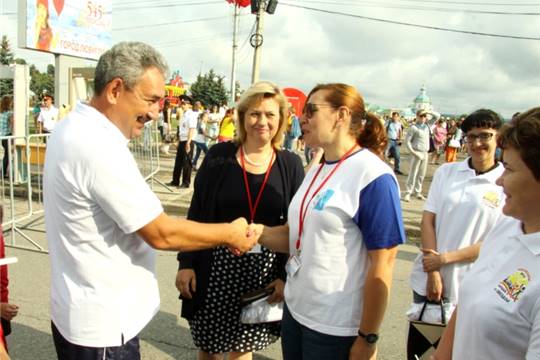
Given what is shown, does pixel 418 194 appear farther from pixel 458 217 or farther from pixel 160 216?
pixel 160 216

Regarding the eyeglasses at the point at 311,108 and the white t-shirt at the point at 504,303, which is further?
the eyeglasses at the point at 311,108

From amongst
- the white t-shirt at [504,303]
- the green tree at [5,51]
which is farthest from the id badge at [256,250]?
the green tree at [5,51]

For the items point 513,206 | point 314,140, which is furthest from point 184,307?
point 513,206

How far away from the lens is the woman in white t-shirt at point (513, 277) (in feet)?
4.17

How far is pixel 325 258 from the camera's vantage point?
182cm

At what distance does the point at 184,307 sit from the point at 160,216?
38.8 inches

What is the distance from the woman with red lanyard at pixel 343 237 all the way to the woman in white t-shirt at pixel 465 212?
78 cm

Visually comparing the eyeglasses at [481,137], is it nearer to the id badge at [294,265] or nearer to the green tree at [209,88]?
the id badge at [294,265]

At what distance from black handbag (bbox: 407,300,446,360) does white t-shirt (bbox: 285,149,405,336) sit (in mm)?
609

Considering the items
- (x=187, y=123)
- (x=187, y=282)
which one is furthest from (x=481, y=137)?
(x=187, y=123)

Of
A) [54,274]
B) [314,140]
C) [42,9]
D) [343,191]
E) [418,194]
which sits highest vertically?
[42,9]

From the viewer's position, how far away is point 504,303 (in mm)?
1307

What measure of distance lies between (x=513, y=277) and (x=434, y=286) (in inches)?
48.5

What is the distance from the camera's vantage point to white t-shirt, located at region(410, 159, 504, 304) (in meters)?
2.43
